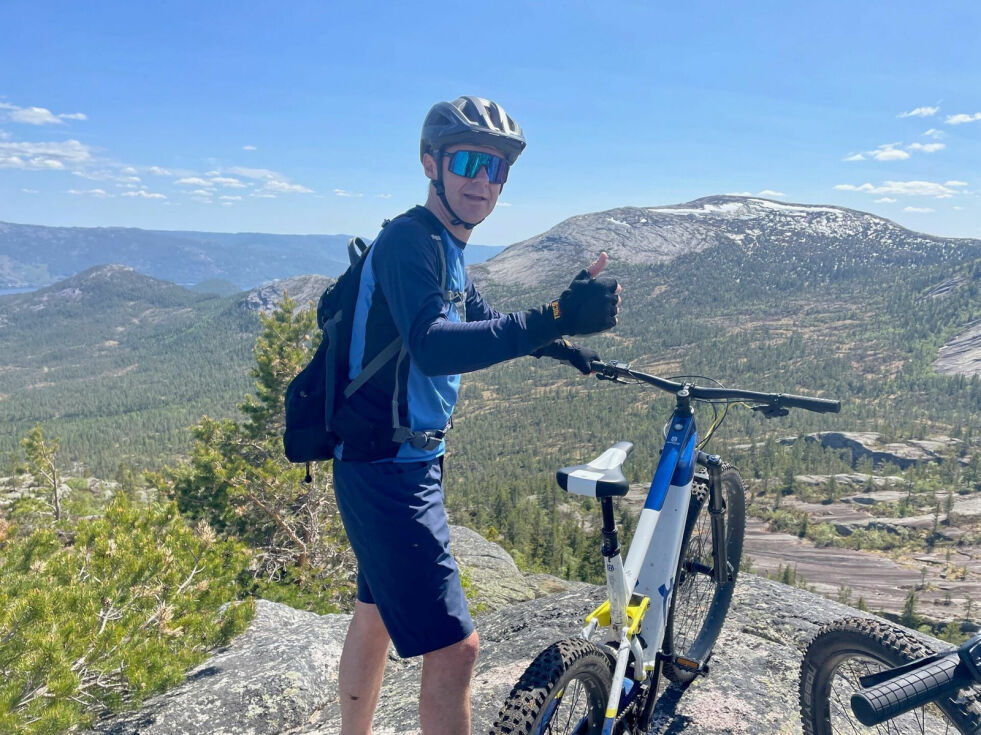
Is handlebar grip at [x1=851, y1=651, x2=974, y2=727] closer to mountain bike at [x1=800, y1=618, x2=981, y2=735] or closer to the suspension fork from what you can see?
mountain bike at [x1=800, y1=618, x2=981, y2=735]

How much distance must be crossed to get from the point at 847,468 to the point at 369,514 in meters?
154

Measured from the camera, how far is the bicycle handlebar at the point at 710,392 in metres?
3.74

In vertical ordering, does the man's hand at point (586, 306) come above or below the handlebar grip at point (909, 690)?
above

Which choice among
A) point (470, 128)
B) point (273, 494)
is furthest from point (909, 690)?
point (273, 494)

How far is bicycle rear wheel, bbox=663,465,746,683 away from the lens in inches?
172

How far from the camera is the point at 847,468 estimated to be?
133 m

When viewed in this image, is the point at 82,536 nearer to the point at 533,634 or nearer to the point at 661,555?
the point at 533,634

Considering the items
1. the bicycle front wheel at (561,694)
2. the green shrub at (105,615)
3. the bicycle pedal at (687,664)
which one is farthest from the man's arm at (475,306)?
the green shrub at (105,615)

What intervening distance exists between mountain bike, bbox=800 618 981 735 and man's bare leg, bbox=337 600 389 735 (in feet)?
7.16

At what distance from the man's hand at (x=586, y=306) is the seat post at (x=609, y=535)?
40.9 inches

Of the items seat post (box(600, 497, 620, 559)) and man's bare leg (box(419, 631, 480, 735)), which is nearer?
man's bare leg (box(419, 631, 480, 735))

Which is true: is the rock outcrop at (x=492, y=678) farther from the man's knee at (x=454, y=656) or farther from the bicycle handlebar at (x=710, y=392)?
the bicycle handlebar at (x=710, y=392)

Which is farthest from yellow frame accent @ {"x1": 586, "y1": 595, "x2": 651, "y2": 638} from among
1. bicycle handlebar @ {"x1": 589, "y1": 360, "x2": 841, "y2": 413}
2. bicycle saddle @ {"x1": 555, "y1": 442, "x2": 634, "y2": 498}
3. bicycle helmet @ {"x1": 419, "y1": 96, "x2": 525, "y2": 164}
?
bicycle helmet @ {"x1": 419, "y1": 96, "x2": 525, "y2": 164}

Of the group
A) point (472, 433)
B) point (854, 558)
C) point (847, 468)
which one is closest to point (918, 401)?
point (847, 468)
